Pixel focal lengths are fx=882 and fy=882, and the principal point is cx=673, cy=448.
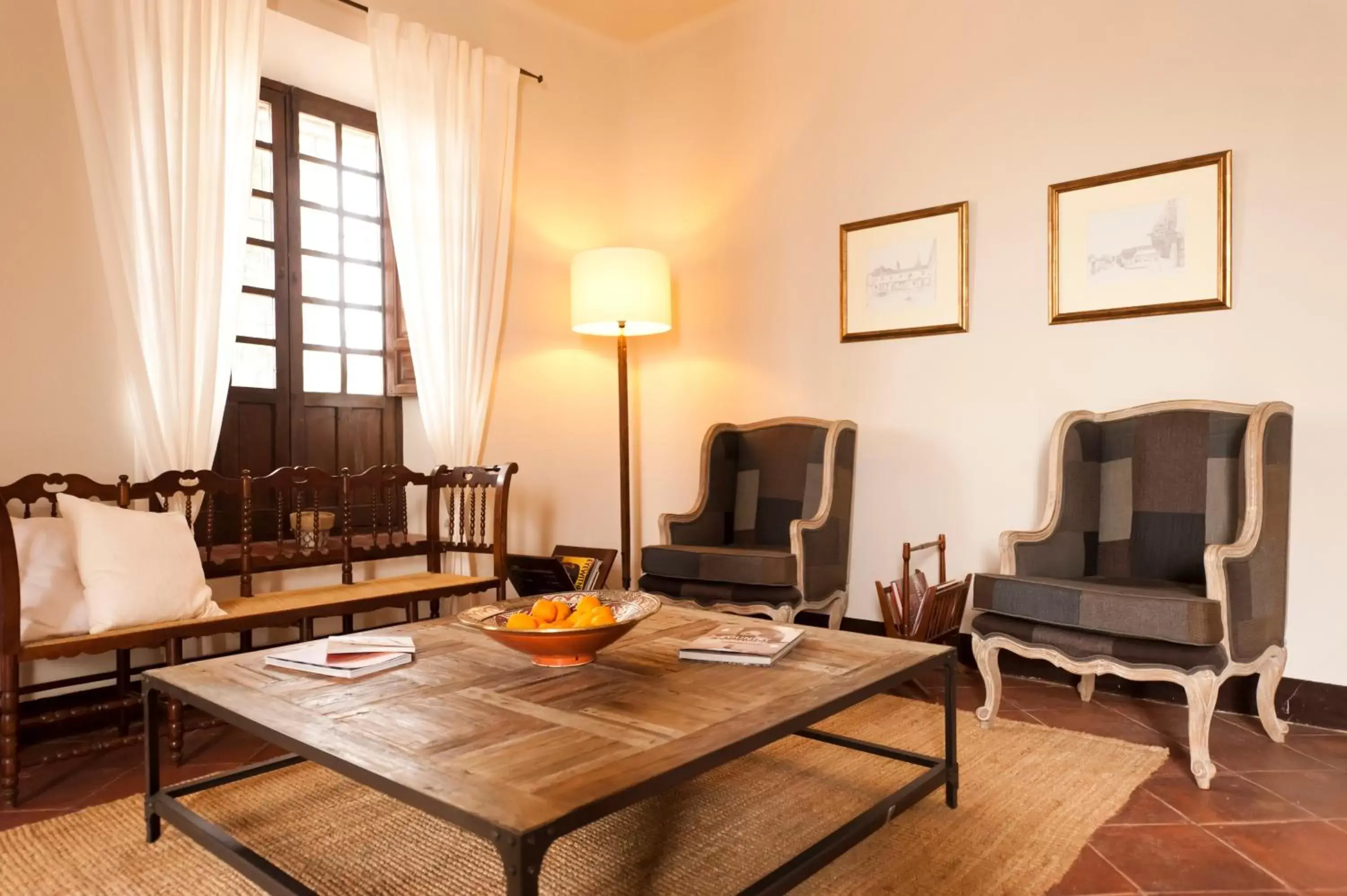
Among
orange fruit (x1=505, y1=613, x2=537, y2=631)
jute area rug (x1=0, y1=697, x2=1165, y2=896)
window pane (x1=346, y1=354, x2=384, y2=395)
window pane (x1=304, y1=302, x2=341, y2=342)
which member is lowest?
jute area rug (x1=0, y1=697, x2=1165, y2=896)

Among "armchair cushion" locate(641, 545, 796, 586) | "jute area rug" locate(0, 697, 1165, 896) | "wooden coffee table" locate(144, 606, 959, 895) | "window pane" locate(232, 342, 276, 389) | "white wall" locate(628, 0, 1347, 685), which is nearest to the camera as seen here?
"wooden coffee table" locate(144, 606, 959, 895)

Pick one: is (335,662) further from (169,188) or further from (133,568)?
(169,188)

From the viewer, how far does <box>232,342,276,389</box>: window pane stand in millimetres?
3594

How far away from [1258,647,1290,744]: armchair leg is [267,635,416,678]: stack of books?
238 cm

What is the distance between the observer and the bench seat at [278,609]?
2.30 metres

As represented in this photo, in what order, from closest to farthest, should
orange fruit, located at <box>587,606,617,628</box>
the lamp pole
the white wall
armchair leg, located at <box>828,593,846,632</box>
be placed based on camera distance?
orange fruit, located at <box>587,606,617,628</box> < the white wall < armchair leg, located at <box>828,593,846,632</box> < the lamp pole

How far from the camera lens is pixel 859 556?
3.89 m

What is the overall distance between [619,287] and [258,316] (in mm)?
1520

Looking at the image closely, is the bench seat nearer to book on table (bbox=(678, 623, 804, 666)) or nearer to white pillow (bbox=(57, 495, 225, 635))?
white pillow (bbox=(57, 495, 225, 635))

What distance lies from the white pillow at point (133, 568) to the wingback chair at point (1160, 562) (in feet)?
7.75

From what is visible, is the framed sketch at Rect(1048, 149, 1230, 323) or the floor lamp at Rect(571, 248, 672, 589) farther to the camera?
the floor lamp at Rect(571, 248, 672, 589)

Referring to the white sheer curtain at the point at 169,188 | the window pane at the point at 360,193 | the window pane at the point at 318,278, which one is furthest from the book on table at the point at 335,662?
the window pane at the point at 360,193

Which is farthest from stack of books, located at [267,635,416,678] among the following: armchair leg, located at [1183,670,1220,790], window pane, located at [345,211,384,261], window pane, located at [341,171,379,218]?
window pane, located at [341,171,379,218]

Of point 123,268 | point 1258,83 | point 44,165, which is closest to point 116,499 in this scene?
point 123,268
